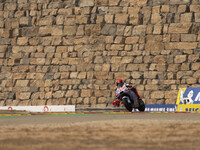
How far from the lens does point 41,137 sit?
7.74m

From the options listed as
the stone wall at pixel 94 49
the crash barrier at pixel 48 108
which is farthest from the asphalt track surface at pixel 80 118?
→ the stone wall at pixel 94 49

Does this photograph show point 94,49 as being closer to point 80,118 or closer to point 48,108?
point 48,108

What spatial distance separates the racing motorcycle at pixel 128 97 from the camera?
743 inches

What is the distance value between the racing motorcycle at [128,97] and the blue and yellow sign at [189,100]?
6.19ft

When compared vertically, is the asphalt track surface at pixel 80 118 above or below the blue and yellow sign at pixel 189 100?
below

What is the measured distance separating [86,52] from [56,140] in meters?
20.3

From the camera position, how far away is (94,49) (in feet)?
89.7

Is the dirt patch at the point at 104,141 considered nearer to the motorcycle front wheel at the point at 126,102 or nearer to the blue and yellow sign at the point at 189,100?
the motorcycle front wheel at the point at 126,102

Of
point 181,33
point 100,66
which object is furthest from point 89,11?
point 181,33

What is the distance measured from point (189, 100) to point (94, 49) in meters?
8.26

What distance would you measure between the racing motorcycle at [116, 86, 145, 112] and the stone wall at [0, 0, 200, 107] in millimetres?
6595

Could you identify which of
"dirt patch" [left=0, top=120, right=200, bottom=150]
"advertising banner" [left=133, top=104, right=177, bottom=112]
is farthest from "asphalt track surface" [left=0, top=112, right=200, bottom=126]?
"advertising banner" [left=133, top=104, right=177, bottom=112]

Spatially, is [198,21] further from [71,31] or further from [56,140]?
[56,140]

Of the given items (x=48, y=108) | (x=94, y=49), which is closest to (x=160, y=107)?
(x=94, y=49)
